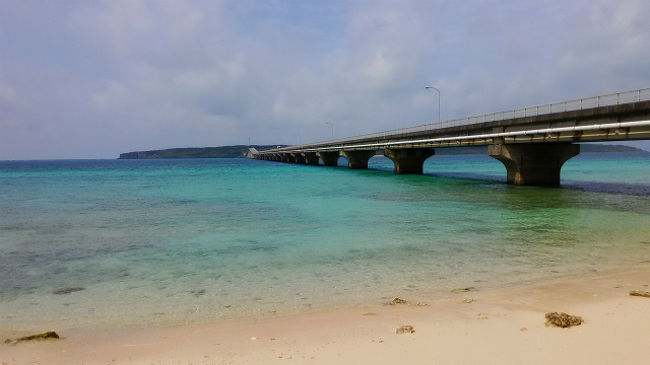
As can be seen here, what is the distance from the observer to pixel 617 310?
712 centimetres

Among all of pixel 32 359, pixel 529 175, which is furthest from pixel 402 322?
pixel 529 175

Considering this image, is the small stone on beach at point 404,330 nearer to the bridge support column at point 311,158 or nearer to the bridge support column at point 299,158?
the bridge support column at point 311,158

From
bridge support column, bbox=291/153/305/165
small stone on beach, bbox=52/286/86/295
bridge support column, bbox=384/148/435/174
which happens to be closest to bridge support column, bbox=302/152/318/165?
bridge support column, bbox=291/153/305/165

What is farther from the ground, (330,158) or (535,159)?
(330,158)

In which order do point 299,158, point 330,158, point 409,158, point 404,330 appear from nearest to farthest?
1. point 404,330
2. point 409,158
3. point 330,158
4. point 299,158

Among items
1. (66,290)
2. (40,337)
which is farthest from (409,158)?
(40,337)

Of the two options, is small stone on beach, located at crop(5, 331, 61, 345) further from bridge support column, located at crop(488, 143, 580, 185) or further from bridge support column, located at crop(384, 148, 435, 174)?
bridge support column, located at crop(384, 148, 435, 174)

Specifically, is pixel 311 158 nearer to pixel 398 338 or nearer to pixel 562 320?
pixel 562 320

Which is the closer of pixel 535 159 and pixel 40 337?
pixel 40 337

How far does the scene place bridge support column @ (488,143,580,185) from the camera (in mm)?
36594

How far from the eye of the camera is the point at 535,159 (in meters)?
37.4

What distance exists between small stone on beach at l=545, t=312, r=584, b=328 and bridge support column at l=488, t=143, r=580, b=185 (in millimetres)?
32511

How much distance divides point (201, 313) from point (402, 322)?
372 centimetres

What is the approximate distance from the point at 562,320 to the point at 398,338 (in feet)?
8.39
